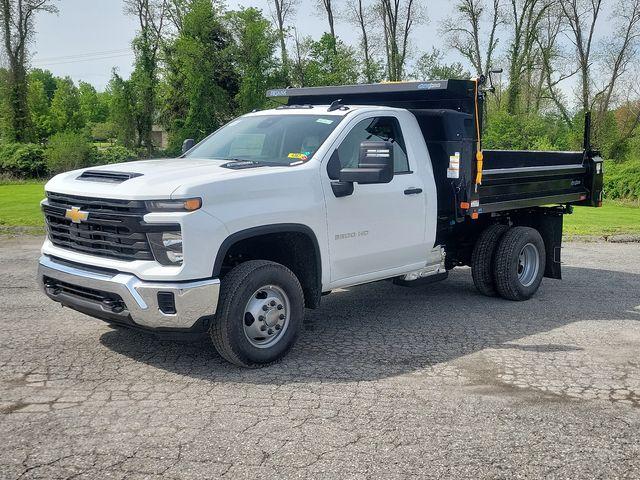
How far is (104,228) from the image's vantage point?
5320 mm

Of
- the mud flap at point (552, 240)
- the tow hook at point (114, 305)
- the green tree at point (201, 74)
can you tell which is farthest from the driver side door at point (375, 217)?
the green tree at point (201, 74)

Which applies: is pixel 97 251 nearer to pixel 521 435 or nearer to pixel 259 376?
pixel 259 376

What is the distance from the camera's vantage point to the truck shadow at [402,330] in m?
5.60

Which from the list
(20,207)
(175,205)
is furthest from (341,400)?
(20,207)

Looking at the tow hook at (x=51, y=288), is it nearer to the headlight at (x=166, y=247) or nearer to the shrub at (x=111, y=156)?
the headlight at (x=166, y=247)

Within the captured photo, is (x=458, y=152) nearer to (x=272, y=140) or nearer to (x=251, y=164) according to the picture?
(x=272, y=140)

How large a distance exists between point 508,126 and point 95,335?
115 ft

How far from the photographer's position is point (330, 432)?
4.33m

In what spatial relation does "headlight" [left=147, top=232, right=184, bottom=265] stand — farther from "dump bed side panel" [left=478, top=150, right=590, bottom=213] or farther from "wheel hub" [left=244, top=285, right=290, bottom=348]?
"dump bed side panel" [left=478, top=150, right=590, bottom=213]

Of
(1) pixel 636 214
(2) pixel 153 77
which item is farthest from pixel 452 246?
(2) pixel 153 77

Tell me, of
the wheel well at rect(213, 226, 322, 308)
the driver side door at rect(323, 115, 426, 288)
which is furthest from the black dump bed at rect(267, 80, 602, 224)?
the wheel well at rect(213, 226, 322, 308)

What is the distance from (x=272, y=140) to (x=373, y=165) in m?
1.23

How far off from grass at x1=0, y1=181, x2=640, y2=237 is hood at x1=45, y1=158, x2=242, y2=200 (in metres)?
9.06

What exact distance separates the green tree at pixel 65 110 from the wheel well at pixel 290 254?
220 feet
